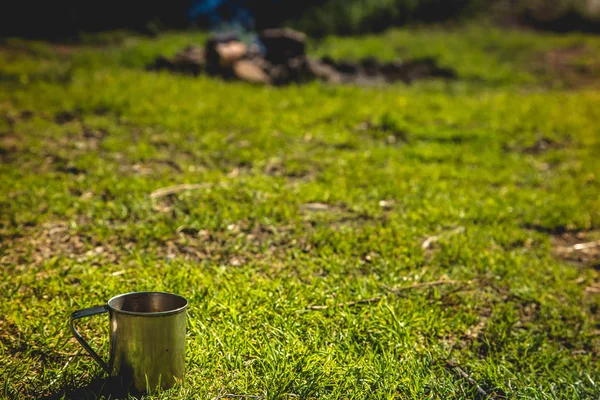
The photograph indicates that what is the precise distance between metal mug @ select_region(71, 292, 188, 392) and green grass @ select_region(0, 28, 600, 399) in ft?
0.37

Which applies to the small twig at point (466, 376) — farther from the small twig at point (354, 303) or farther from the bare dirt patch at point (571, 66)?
the bare dirt patch at point (571, 66)

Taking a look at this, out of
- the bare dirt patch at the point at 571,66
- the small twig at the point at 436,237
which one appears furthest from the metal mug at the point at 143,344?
the bare dirt patch at the point at 571,66

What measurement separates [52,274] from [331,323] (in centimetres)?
162

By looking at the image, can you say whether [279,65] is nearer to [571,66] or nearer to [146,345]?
[571,66]

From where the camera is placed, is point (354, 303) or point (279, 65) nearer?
point (354, 303)

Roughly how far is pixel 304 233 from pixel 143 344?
1890 mm

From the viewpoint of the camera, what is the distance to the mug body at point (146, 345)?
201 centimetres

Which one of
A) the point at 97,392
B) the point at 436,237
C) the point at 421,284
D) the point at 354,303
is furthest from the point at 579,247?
the point at 97,392

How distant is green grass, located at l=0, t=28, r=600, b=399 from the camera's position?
8.17ft

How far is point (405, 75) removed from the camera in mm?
9398

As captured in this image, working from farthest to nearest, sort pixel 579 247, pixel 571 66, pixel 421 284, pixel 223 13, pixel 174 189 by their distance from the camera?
pixel 223 13 → pixel 571 66 → pixel 174 189 → pixel 579 247 → pixel 421 284

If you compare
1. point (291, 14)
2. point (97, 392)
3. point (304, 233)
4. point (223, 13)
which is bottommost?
point (304, 233)

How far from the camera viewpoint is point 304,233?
379 centimetres

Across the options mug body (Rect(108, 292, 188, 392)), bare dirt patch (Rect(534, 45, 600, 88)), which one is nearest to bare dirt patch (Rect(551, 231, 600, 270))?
mug body (Rect(108, 292, 188, 392))
